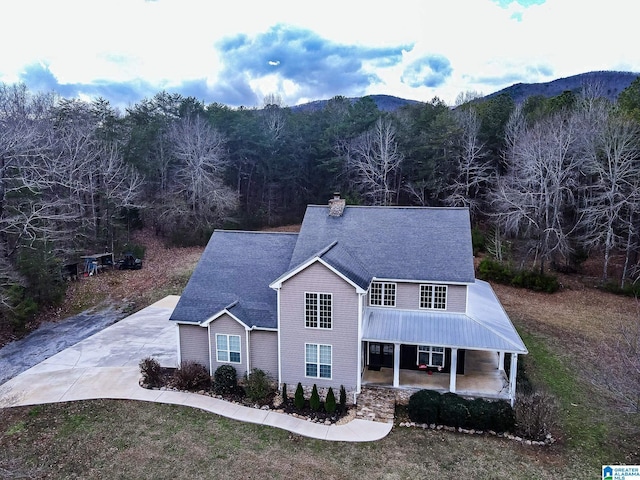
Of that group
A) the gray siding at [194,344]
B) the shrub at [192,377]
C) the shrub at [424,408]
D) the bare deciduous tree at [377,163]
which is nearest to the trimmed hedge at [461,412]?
the shrub at [424,408]

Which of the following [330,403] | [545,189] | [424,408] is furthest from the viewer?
[545,189]

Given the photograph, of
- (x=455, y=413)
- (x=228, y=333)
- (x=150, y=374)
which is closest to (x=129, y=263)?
(x=150, y=374)

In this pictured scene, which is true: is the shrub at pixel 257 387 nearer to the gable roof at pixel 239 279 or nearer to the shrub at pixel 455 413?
the gable roof at pixel 239 279

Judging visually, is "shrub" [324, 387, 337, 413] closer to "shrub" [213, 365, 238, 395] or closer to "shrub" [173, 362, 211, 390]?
"shrub" [213, 365, 238, 395]

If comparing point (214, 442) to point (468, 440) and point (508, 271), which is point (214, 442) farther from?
point (508, 271)

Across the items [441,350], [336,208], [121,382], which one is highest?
[336,208]

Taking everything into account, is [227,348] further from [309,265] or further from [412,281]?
[412,281]

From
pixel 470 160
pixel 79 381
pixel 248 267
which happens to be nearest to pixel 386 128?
pixel 470 160
